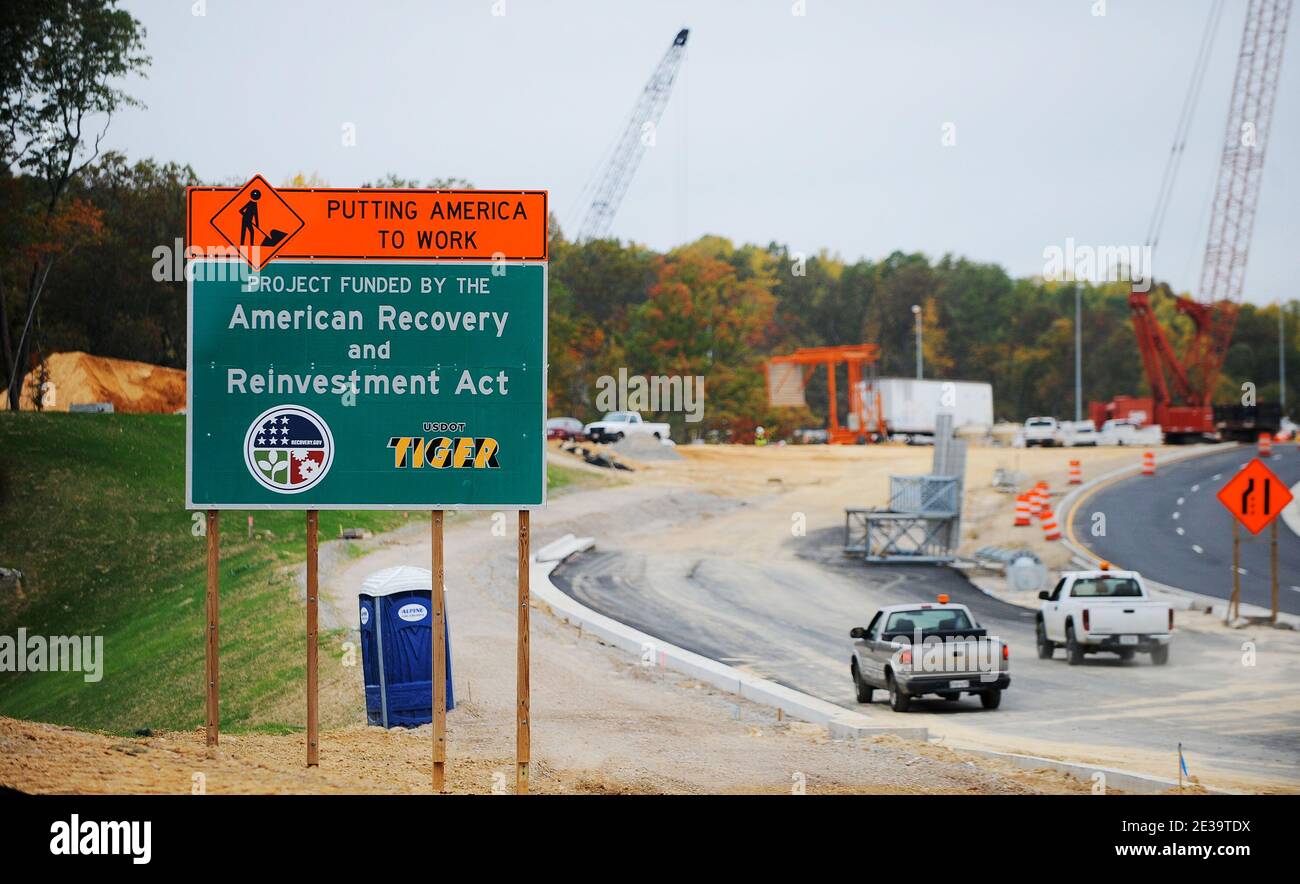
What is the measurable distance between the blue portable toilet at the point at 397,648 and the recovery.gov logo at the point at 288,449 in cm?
372

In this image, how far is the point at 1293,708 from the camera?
20688 millimetres

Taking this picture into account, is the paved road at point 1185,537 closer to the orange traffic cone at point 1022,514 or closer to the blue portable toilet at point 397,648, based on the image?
the orange traffic cone at point 1022,514

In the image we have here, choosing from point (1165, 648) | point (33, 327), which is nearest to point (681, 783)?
point (1165, 648)

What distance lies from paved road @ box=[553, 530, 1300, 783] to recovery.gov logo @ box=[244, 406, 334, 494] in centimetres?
898

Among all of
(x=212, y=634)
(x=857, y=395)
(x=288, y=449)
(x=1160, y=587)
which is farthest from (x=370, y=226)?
(x=857, y=395)

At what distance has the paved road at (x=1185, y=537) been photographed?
37156 millimetres

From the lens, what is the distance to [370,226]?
13742mm

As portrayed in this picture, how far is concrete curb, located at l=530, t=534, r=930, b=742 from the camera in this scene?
703 inches

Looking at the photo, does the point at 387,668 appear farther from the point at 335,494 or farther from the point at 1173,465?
the point at 1173,465

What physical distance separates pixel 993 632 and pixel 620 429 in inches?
1829

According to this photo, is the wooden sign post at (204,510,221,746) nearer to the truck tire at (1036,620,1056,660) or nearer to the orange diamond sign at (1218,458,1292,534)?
the truck tire at (1036,620,1056,660)

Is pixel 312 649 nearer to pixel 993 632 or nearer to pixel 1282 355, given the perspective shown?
pixel 993 632

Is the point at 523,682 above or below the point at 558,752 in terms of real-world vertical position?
above
